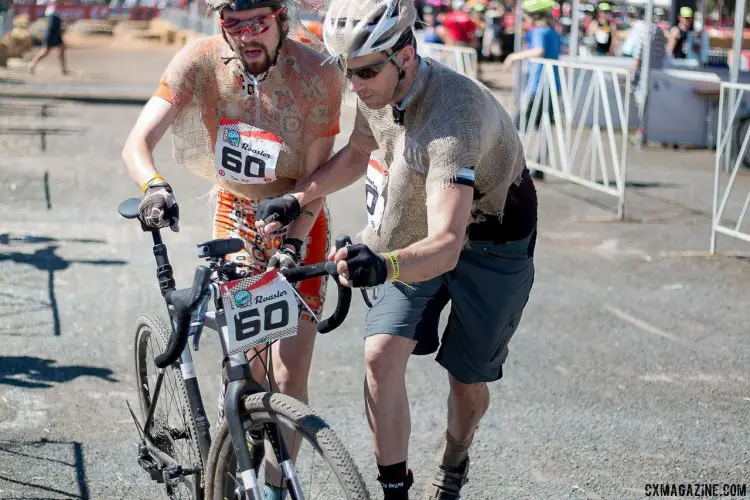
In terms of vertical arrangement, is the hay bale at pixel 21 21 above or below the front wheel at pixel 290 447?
below

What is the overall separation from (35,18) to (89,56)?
11464mm

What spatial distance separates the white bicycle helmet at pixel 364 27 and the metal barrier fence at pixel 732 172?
5905mm

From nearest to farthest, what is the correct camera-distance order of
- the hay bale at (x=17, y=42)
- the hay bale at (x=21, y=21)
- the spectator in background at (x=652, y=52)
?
1. the spectator in background at (x=652, y=52)
2. the hay bale at (x=17, y=42)
3. the hay bale at (x=21, y=21)

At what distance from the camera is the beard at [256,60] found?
A: 3785 mm

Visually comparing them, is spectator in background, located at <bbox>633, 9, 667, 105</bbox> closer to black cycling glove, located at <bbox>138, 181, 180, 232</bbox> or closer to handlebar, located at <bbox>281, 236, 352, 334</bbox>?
black cycling glove, located at <bbox>138, 181, 180, 232</bbox>

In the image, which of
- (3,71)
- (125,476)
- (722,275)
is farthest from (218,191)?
(3,71)

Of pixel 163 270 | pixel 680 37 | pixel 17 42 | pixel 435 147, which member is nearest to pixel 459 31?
pixel 680 37

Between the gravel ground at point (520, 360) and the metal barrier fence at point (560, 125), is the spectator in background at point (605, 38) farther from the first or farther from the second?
the gravel ground at point (520, 360)

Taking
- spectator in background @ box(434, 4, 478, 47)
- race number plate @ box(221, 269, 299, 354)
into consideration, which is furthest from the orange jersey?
spectator in background @ box(434, 4, 478, 47)

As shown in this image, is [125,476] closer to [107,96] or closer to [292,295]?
[292,295]

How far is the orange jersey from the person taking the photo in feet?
12.9

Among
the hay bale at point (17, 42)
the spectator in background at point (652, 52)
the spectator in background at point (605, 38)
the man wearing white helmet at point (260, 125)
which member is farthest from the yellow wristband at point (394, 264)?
the hay bale at point (17, 42)

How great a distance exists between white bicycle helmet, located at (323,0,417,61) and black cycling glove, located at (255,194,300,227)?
568 millimetres

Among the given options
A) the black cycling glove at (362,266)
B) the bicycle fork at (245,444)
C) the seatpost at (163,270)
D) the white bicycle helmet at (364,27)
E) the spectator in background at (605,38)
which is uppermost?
the white bicycle helmet at (364,27)
